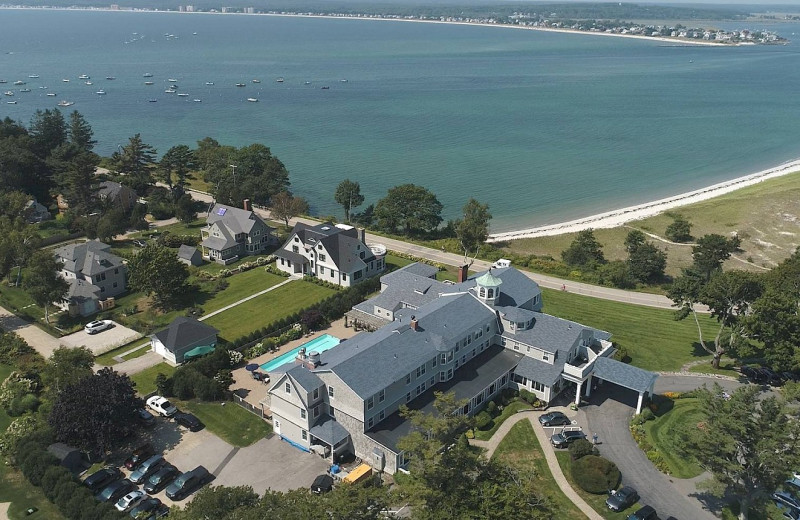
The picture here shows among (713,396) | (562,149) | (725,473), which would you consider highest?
(713,396)

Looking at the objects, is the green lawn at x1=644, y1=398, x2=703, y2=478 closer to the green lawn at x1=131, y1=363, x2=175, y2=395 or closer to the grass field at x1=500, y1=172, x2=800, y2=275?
the grass field at x1=500, y1=172, x2=800, y2=275

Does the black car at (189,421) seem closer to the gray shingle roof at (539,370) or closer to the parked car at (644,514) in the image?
the gray shingle roof at (539,370)

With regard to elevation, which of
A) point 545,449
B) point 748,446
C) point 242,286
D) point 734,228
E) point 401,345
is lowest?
point 734,228

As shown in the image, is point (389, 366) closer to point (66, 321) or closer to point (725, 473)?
point (725, 473)

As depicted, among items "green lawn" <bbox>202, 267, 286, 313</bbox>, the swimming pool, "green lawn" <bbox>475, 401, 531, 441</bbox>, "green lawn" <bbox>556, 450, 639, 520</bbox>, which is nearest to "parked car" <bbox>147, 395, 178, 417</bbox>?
the swimming pool

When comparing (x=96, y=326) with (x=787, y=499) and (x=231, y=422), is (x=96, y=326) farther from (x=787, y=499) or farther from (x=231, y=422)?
(x=787, y=499)

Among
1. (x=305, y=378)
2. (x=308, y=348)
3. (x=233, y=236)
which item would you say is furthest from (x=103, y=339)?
(x=305, y=378)

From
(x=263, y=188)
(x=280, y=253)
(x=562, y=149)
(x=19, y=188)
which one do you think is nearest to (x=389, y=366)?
(x=280, y=253)
